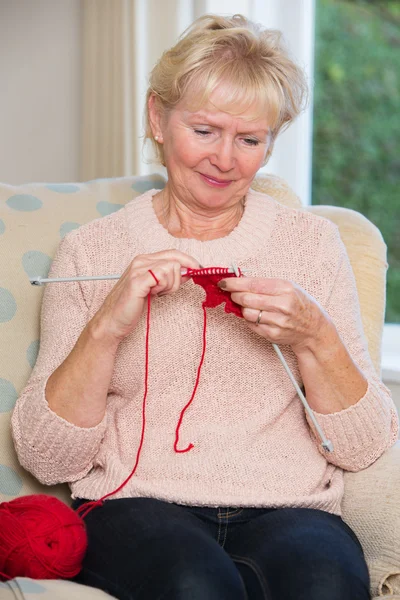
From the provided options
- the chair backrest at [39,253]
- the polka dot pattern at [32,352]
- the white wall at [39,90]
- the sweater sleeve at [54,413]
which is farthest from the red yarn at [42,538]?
the white wall at [39,90]

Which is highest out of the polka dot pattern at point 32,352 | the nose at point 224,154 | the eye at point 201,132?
the eye at point 201,132

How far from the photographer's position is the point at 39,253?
1636 mm

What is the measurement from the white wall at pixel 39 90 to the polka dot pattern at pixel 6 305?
127 cm

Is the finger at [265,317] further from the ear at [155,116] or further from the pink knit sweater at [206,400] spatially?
the ear at [155,116]

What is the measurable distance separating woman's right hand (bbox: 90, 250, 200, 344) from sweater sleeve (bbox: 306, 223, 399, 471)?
1.04ft

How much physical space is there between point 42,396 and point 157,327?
23 centimetres

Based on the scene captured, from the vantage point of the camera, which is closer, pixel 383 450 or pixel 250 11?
pixel 383 450

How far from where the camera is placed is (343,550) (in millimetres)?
1290

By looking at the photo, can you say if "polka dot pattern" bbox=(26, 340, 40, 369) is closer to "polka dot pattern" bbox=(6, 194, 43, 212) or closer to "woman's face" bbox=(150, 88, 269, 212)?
"polka dot pattern" bbox=(6, 194, 43, 212)

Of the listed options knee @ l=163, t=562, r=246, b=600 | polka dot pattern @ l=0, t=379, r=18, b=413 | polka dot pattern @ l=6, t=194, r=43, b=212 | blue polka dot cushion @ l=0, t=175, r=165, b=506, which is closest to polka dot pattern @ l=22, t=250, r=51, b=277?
blue polka dot cushion @ l=0, t=175, r=165, b=506

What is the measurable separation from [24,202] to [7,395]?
39cm

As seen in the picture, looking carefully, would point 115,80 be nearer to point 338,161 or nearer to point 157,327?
point 338,161

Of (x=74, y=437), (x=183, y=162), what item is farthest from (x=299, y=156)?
(x=74, y=437)

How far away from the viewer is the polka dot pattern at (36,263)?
5.31 ft
